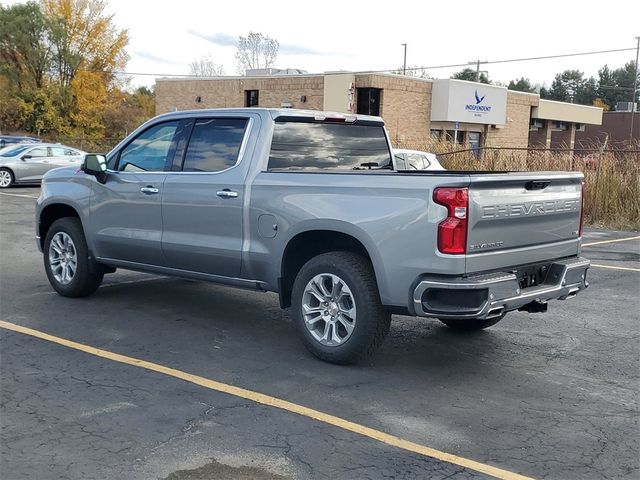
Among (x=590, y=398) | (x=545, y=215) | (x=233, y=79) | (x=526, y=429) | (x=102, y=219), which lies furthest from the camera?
(x=233, y=79)

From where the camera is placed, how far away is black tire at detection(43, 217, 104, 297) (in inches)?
296

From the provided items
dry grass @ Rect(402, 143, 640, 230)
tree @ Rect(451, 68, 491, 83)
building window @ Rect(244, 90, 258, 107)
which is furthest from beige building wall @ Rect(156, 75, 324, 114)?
tree @ Rect(451, 68, 491, 83)

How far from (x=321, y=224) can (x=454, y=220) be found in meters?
1.13

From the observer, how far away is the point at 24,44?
49438mm

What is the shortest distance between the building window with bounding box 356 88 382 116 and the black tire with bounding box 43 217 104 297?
98.8 ft

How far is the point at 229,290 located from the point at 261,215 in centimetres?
264

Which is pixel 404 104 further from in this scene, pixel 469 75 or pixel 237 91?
pixel 469 75

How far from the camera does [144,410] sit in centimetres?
465

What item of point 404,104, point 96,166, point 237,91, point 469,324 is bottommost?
point 469,324

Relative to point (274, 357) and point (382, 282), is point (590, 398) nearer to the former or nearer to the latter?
point (382, 282)

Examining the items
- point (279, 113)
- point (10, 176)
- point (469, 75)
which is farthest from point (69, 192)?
point (469, 75)

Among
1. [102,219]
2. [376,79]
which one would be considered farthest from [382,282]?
[376,79]

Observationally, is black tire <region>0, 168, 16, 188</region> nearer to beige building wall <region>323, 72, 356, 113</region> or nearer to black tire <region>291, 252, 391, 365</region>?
beige building wall <region>323, 72, 356, 113</region>

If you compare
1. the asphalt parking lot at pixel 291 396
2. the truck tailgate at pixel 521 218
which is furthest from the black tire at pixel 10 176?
the truck tailgate at pixel 521 218
